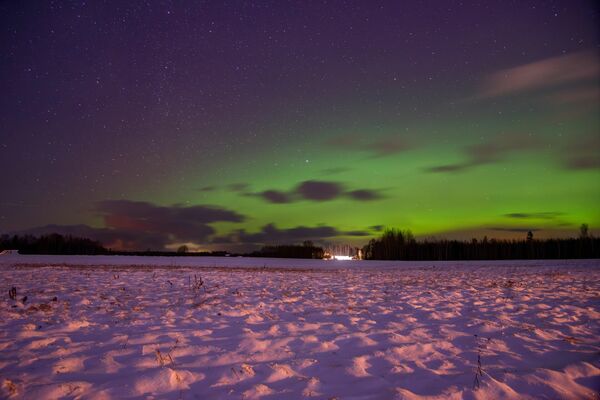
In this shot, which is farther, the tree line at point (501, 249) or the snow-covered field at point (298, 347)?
the tree line at point (501, 249)

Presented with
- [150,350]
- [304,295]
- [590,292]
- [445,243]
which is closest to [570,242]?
[445,243]

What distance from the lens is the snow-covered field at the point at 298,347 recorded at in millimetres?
4168

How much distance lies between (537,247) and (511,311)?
79724 mm

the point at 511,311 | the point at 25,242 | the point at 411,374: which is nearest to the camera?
the point at 411,374

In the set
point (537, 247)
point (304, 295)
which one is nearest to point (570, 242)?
point (537, 247)

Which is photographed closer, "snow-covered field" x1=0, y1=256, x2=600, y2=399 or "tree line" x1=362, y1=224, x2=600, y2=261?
"snow-covered field" x1=0, y1=256, x2=600, y2=399

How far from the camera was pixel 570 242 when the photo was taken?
7394cm

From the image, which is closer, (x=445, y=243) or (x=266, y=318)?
(x=266, y=318)

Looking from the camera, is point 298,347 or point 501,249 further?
point 501,249

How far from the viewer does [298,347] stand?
5.64m

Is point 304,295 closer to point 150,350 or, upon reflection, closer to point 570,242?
point 150,350

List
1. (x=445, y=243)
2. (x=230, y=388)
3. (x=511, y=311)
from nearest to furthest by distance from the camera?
(x=230, y=388) → (x=511, y=311) → (x=445, y=243)

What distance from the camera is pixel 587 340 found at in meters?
5.99

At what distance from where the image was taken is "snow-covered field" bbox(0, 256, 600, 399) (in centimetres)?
417
